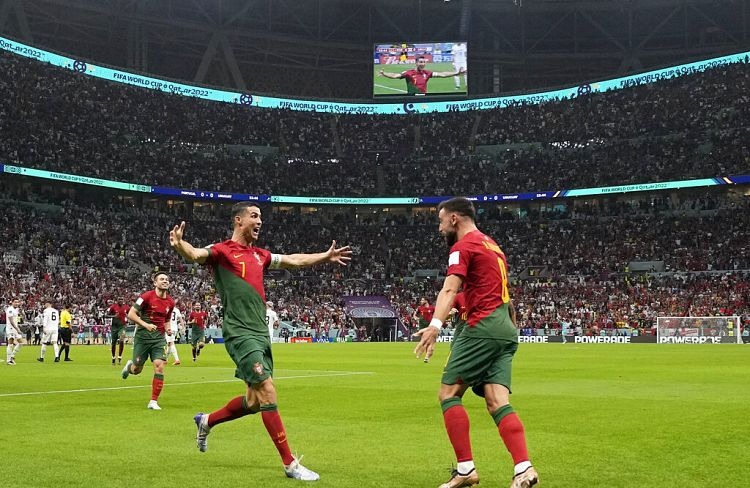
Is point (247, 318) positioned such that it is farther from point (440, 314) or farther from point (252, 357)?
point (440, 314)

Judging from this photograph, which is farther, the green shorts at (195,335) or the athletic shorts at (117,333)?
the green shorts at (195,335)

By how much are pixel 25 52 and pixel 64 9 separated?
1112 cm

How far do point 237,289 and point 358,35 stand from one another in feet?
268

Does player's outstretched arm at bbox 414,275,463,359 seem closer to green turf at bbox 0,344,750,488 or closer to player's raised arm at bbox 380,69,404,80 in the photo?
green turf at bbox 0,344,750,488

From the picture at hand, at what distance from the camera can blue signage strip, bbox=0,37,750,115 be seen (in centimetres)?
7273

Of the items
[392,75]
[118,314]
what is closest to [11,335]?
[118,314]

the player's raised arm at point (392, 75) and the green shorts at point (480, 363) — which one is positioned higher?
the player's raised arm at point (392, 75)

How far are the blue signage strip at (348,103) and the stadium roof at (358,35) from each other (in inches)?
75.1

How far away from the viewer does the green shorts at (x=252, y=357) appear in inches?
336

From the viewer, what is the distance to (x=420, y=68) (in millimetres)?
83250

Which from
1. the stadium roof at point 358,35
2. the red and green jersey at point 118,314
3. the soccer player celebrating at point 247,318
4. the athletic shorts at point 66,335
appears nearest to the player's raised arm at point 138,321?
the soccer player celebrating at point 247,318

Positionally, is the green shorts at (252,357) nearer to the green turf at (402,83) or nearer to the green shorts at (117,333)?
the green shorts at (117,333)

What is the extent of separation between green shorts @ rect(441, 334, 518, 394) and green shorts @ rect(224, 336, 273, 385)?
77.1 inches

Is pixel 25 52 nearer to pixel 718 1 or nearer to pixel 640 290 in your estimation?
pixel 640 290
